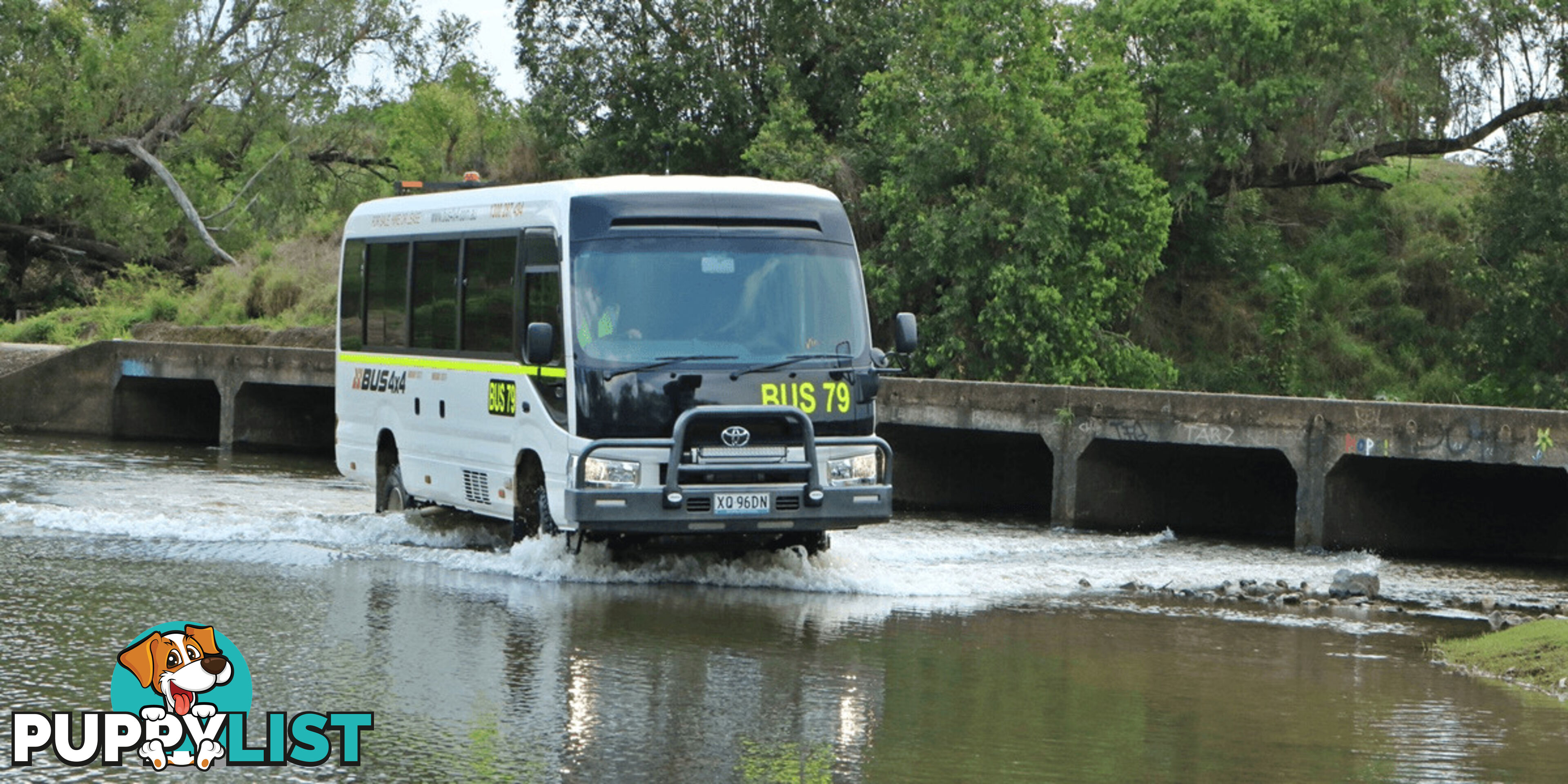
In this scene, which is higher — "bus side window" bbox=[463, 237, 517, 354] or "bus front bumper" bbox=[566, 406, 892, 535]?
"bus side window" bbox=[463, 237, 517, 354]

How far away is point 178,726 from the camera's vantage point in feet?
27.7

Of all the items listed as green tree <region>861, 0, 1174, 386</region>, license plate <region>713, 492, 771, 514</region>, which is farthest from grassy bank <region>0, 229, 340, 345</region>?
license plate <region>713, 492, 771, 514</region>

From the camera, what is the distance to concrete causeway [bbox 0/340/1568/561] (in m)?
20.5

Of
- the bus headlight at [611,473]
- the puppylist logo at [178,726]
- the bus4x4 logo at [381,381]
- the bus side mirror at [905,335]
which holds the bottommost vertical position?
the puppylist logo at [178,726]

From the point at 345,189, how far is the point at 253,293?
1160 centimetres

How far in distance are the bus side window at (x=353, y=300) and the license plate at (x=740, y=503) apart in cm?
618

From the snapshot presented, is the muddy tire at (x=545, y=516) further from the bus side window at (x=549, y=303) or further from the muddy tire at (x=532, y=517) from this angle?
the bus side window at (x=549, y=303)

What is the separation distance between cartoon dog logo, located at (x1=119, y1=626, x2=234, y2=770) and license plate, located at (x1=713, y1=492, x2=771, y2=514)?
14.0ft

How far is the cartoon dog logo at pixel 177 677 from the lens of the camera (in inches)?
322

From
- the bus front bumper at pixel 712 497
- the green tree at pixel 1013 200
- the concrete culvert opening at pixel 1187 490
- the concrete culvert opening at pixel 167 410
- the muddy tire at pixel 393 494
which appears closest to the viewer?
the bus front bumper at pixel 712 497

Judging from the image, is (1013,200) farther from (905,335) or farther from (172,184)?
(172,184)

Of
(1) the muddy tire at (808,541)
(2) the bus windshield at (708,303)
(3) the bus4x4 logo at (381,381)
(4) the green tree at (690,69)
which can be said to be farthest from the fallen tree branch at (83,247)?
(2) the bus windshield at (708,303)

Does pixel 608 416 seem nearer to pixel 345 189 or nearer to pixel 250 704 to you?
pixel 250 704

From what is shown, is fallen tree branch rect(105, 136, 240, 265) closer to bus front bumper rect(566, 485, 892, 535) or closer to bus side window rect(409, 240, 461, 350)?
bus side window rect(409, 240, 461, 350)
